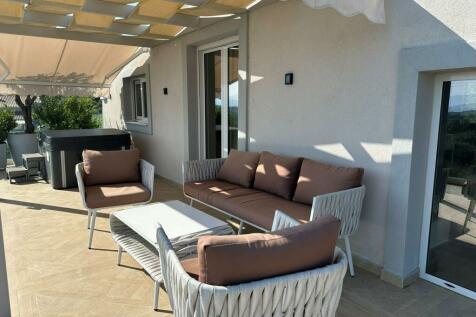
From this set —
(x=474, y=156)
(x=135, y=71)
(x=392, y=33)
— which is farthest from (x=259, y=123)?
(x=135, y=71)

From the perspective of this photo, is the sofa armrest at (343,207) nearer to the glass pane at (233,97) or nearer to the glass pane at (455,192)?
the glass pane at (455,192)

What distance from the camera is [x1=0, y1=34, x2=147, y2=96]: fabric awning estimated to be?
7867 mm

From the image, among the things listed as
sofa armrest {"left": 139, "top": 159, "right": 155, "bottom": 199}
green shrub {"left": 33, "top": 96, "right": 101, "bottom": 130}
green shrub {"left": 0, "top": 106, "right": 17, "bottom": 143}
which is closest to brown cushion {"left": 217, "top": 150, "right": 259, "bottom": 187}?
sofa armrest {"left": 139, "top": 159, "right": 155, "bottom": 199}

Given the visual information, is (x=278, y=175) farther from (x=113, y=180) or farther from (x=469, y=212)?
(x=113, y=180)

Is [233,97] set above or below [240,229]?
above

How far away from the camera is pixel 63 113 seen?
38.4ft

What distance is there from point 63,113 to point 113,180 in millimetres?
7785

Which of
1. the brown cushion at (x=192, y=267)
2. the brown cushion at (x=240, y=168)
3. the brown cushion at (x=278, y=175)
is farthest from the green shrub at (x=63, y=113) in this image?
the brown cushion at (x=192, y=267)

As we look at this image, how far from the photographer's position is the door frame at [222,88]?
6617 millimetres

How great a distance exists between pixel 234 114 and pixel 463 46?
4163 millimetres

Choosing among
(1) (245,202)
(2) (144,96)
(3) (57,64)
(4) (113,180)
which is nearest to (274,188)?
(1) (245,202)

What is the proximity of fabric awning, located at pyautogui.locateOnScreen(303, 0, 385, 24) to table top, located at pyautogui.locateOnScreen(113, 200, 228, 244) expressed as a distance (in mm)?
2295

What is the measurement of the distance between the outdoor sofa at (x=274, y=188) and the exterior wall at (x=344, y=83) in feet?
1.02

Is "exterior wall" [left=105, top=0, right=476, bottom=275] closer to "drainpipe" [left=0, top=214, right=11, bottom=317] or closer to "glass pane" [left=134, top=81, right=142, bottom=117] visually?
"drainpipe" [left=0, top=214, right=11, bottom=317]
